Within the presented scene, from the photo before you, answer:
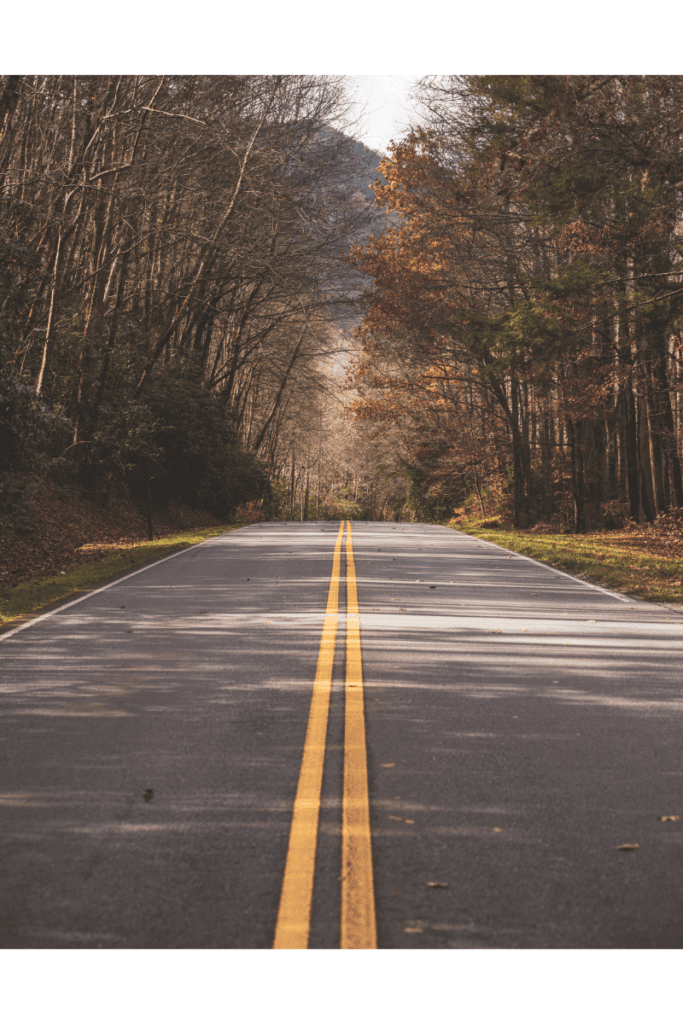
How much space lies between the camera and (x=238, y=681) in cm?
776

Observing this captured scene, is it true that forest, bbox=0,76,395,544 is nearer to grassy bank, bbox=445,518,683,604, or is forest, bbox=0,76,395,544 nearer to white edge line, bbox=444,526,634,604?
white edge line, bbox=444,526,634,604

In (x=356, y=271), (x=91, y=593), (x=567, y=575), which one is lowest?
(x=567, y=575)

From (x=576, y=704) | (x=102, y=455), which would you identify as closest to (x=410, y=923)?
(x=576, y=704)

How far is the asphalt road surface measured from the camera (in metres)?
3.74

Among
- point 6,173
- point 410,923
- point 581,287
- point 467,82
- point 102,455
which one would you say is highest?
point 467,82

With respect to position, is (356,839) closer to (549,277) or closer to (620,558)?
(620,558)

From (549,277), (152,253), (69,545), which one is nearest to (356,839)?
(69,545)

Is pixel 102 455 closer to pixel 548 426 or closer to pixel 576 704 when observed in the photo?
pixel 548 426

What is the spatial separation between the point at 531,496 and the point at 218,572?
20956mm

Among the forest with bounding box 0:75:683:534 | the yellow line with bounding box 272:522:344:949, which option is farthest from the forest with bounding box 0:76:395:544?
the yellow line with bounding box 272:522:344:949

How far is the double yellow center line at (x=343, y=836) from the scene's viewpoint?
3627 mm

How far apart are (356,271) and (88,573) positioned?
22349 mm

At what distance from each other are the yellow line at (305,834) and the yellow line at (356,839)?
14cm

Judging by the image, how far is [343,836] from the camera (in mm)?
4477
